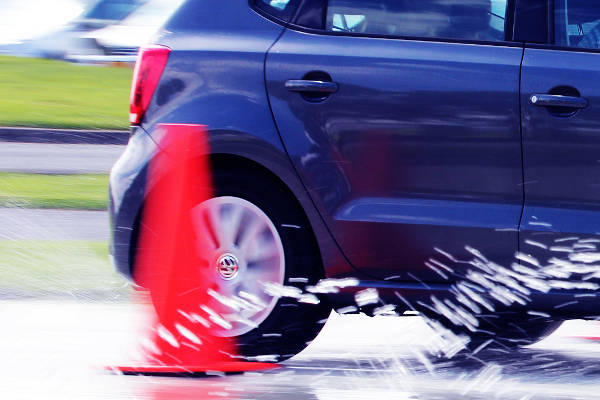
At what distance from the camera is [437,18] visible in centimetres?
454

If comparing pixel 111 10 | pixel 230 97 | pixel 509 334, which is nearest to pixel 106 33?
pixel 111 10

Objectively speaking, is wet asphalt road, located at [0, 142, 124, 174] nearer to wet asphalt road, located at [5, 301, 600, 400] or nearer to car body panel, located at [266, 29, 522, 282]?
wet asphalt road, located at [5, 301, 600, 400]

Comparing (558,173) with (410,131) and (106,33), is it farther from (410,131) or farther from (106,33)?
(106,33)

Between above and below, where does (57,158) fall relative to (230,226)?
below

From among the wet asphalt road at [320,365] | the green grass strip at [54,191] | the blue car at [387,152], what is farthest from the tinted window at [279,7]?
the green grass strip at [54,191]

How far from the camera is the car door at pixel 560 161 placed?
4.42m

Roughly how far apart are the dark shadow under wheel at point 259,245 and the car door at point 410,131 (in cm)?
16

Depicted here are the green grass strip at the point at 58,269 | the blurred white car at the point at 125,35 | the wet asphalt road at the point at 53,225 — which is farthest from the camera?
the blurred white car at the point at 125,35

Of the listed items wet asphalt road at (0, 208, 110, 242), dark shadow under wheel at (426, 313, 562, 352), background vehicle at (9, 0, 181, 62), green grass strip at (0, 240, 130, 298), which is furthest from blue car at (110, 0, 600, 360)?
background vehicle at (9, 0, 181, 62)

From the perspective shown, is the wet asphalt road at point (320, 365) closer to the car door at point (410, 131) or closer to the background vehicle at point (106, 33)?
the car door at point (410, 131)

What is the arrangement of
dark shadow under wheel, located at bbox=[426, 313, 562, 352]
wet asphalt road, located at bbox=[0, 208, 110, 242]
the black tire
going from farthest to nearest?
1. wet asphalt road, located at bbox=[0, 208, 110, 242]
2. dark shadow under wheel, located at bbox=[426, 313, 562, 352]
3. the black tire

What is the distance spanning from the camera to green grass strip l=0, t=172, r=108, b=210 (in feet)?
31.7

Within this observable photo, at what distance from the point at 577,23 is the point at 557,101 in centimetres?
35

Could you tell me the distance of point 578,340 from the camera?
17.9ft
